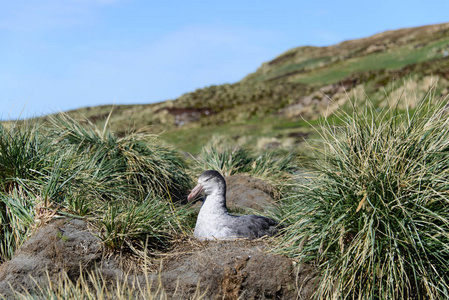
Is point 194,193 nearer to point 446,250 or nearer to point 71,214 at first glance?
point 71,214

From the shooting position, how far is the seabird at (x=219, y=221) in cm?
640

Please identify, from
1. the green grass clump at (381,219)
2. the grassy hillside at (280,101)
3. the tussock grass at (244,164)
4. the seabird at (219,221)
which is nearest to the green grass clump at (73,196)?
the seabird at (219,221)

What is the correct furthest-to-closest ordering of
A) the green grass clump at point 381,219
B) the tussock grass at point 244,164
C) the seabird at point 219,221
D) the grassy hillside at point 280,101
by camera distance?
the grassy hillside at point 280,101, the tussock grass at point 244,164, the seabird at point 219,221, the green grass clump at point 381,219

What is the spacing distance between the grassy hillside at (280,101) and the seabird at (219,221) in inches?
472

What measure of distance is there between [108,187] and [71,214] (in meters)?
1.57

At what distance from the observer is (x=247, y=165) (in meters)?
11.6

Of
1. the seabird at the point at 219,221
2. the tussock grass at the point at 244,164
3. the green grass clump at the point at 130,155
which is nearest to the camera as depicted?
the seabird at the point at 219,221

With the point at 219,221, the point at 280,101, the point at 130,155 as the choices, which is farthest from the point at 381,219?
the point at 280,101

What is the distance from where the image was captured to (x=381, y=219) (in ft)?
17.2

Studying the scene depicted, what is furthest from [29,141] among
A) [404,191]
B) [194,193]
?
[404,191]

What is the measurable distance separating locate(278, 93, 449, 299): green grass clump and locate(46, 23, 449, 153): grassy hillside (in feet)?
42.4

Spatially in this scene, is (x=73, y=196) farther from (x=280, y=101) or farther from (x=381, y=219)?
(x=280, y=101)

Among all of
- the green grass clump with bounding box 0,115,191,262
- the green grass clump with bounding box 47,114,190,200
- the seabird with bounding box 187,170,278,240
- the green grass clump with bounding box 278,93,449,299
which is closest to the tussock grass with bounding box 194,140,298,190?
the green grass clump with bounding box 47,114,190,200

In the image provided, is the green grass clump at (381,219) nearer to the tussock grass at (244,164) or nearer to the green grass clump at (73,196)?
the green grass clump at (73,196)
